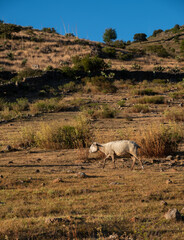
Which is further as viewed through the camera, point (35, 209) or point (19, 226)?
point (35, 209)

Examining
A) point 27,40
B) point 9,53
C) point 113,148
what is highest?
point 27,40

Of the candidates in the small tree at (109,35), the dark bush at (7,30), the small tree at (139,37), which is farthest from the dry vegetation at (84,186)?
the small tree at (139,37)

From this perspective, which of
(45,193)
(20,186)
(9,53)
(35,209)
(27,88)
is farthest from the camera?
(9,53)

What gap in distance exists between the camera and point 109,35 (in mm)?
74500

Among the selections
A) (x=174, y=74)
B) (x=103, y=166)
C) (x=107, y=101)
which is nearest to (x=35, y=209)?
(x=103, y=166)

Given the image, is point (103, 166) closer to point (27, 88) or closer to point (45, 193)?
point (45, 193)

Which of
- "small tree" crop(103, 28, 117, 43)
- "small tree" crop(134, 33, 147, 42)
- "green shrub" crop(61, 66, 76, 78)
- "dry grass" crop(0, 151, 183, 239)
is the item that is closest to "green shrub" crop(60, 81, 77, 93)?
"green shrub" crop(61, 66, 76, 78)

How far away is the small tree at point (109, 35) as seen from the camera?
7444 centimetres

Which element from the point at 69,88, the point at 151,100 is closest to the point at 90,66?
the point at 69,88

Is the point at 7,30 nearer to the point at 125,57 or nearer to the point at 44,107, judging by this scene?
the point at 125,57

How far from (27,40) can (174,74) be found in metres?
32.1

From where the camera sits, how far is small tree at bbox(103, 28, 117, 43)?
7444 centimetres

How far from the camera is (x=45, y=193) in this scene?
17.1 ft

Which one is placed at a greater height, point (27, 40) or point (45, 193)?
point (27, 40)
